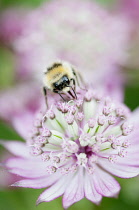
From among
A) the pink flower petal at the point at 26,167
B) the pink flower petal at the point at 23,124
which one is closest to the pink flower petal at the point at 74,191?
the pink flower petal at the point at 26,167

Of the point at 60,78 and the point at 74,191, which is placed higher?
the point at 60,78

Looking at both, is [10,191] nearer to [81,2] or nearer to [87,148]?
[87,148]

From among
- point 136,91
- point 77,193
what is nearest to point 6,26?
point 136,91

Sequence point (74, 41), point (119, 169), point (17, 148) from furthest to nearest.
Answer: point (74, 41) < point (17, 148) < point (119, 169)

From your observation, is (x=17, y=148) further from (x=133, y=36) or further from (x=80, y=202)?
(x=133, y=36)

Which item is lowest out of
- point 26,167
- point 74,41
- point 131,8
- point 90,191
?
point 90,191

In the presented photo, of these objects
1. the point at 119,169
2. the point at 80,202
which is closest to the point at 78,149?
the point at 119,169

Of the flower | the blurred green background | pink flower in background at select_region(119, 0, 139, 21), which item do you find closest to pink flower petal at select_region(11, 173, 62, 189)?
the flower
